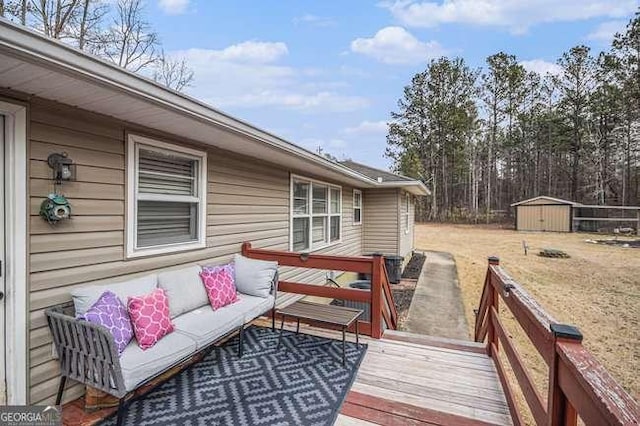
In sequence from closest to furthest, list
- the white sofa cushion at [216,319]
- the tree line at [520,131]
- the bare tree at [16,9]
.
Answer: the white sofa cushion at [216,319]
the bare tree at [16,9]
the tree line at [520,131]

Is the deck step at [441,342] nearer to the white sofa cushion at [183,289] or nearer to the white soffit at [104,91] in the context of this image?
the white sofa cushion at [183,289]

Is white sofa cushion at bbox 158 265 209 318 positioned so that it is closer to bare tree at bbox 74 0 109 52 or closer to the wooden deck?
the wooden deck

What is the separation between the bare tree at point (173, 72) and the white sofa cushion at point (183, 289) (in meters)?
9.75

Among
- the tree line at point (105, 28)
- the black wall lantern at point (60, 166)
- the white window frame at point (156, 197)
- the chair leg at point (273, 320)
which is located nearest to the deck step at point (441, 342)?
the chair leg at point (273, 320)

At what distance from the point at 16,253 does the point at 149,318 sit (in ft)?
3.13

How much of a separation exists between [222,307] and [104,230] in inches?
50.8

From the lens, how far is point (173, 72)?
37.3 ft

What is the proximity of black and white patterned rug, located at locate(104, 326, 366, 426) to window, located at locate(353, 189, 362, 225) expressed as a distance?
6.19m

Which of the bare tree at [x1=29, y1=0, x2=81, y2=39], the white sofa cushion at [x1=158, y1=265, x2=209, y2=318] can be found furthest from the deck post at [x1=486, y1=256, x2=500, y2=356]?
the bare tree at [x1=29, y1=0, x2=81, y2=39]

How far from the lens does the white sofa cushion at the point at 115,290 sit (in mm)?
2336

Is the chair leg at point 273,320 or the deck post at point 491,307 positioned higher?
the deck post at point 491,307

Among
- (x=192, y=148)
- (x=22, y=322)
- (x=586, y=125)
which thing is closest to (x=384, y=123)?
(x=586, y=125)

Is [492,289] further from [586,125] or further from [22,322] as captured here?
[586,125]

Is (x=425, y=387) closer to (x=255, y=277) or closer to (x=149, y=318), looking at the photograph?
(x=255, y=277)
